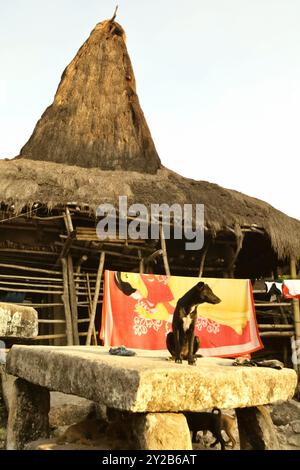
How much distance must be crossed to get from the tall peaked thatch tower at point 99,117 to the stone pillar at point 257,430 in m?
9.45

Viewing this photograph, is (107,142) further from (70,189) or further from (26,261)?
(26,261)

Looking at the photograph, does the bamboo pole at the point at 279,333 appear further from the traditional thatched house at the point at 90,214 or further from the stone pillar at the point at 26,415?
the stone pillar at the point at 26,415

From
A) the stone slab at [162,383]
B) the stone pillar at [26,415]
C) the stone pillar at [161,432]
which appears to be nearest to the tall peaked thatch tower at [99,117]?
the stone pillar at [26,415]

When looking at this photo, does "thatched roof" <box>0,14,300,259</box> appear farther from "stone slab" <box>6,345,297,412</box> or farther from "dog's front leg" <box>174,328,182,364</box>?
"stone slab" <box>6,345,297,412</box>

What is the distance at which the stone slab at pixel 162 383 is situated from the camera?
2.28 meters

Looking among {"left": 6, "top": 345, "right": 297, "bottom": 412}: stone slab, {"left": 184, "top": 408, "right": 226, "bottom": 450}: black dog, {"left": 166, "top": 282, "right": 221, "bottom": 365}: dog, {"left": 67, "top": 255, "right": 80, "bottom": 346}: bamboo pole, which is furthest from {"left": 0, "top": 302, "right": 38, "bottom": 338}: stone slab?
{"left": 67, "top": 255, "right": 80, "bottom": 346}: bamboo pole

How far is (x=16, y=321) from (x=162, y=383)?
2066 mm

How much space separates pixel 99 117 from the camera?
13.1 metres

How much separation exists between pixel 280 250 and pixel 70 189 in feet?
16.0

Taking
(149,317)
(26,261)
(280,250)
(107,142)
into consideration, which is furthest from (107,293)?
(107,142)

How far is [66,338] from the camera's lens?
8.62 metres

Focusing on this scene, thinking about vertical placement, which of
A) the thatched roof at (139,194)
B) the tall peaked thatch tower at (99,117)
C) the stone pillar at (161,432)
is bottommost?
the stone pillar at (161,432)

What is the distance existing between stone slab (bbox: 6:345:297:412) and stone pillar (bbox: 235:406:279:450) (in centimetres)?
27

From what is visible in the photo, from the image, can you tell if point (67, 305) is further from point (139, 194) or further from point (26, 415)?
point (26, 415)
